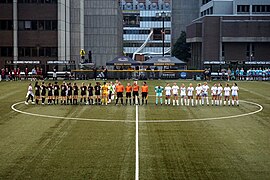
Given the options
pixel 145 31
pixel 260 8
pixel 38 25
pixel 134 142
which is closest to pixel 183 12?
pixel 260 8

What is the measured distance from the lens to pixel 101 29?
86.7 metres

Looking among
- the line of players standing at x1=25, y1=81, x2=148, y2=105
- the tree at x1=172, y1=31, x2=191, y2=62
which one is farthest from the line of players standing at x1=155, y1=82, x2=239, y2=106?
the tree at x1=172, y1=31, x2=191, y2=62

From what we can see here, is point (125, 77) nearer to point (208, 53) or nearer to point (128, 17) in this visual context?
point (208, 53)

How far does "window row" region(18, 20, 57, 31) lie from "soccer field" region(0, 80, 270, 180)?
37985 mm

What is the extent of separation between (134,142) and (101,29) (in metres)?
64.7

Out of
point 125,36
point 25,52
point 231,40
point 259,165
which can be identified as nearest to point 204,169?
point 259,165

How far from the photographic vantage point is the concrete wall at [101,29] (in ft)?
282

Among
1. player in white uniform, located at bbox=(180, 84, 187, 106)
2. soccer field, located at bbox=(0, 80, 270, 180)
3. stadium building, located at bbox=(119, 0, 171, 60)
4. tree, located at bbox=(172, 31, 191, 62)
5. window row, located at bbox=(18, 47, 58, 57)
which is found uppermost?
stadium building, located at bbox=(119, 0, 171, 60)

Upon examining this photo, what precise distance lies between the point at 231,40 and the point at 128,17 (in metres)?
75.0

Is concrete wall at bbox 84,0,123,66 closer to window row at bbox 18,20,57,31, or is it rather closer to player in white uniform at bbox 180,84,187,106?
window row at bbox 18,20,57,31

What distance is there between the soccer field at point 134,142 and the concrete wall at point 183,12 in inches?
3506

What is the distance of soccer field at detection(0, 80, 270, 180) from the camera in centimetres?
1852

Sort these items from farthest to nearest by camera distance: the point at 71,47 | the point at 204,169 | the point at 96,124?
1. the point at 71,47
2. the point at 96,124
3. the point at 204,169

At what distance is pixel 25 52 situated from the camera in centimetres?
7456
